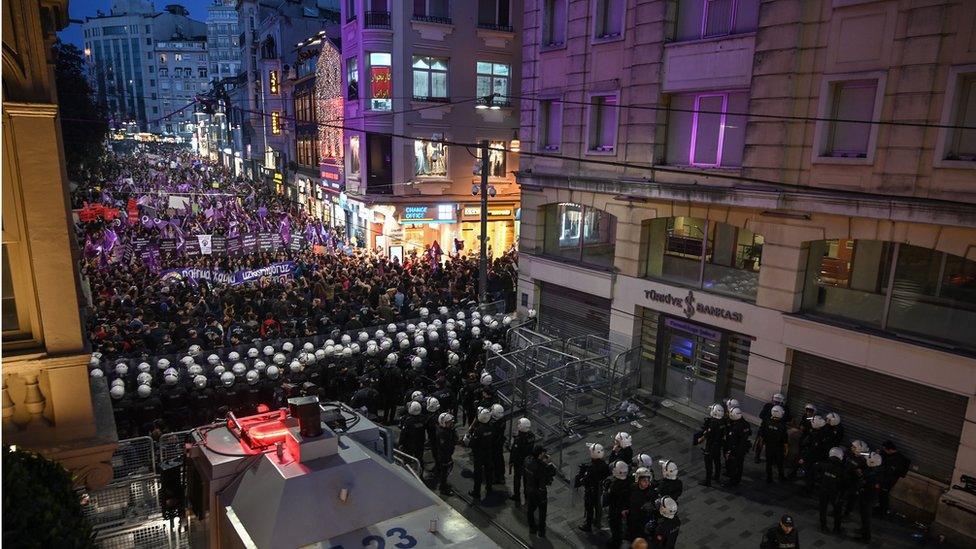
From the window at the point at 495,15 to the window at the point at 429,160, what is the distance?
6297mm

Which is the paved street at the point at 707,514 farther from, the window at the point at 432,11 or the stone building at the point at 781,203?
the window at the point at 432,11

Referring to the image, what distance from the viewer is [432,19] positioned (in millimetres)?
29656

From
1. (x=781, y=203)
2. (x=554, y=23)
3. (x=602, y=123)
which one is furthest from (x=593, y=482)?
(x=554, y=23)

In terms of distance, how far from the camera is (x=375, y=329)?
701 inches

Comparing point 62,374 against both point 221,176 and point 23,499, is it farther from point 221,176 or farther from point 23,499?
point 221,176

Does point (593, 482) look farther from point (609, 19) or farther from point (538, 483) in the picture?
point (609, 19)

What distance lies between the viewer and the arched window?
11688 millimetres

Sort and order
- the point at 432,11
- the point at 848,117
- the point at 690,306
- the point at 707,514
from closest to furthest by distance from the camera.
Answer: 1. the point at 707,514
2. the point at 848,117
3. the point at 690,306
4. the point at 432,11

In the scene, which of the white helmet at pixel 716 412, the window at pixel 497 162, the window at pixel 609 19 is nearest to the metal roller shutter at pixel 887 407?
the white helmet at pixel 716 412

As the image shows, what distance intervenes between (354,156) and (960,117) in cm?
2683

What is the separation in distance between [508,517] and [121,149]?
5575 inches

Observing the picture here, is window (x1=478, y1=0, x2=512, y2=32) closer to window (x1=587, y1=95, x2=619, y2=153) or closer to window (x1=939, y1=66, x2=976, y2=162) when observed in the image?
window (x1=587, y1=95, x2=619, y2=153)

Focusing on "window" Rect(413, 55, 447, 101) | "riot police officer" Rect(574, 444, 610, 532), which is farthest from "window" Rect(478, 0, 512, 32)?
"riot police officer" Rect(574, 444, 610, 532)

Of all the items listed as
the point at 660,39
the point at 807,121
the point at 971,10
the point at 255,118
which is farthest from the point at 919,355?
the point at 255,118
